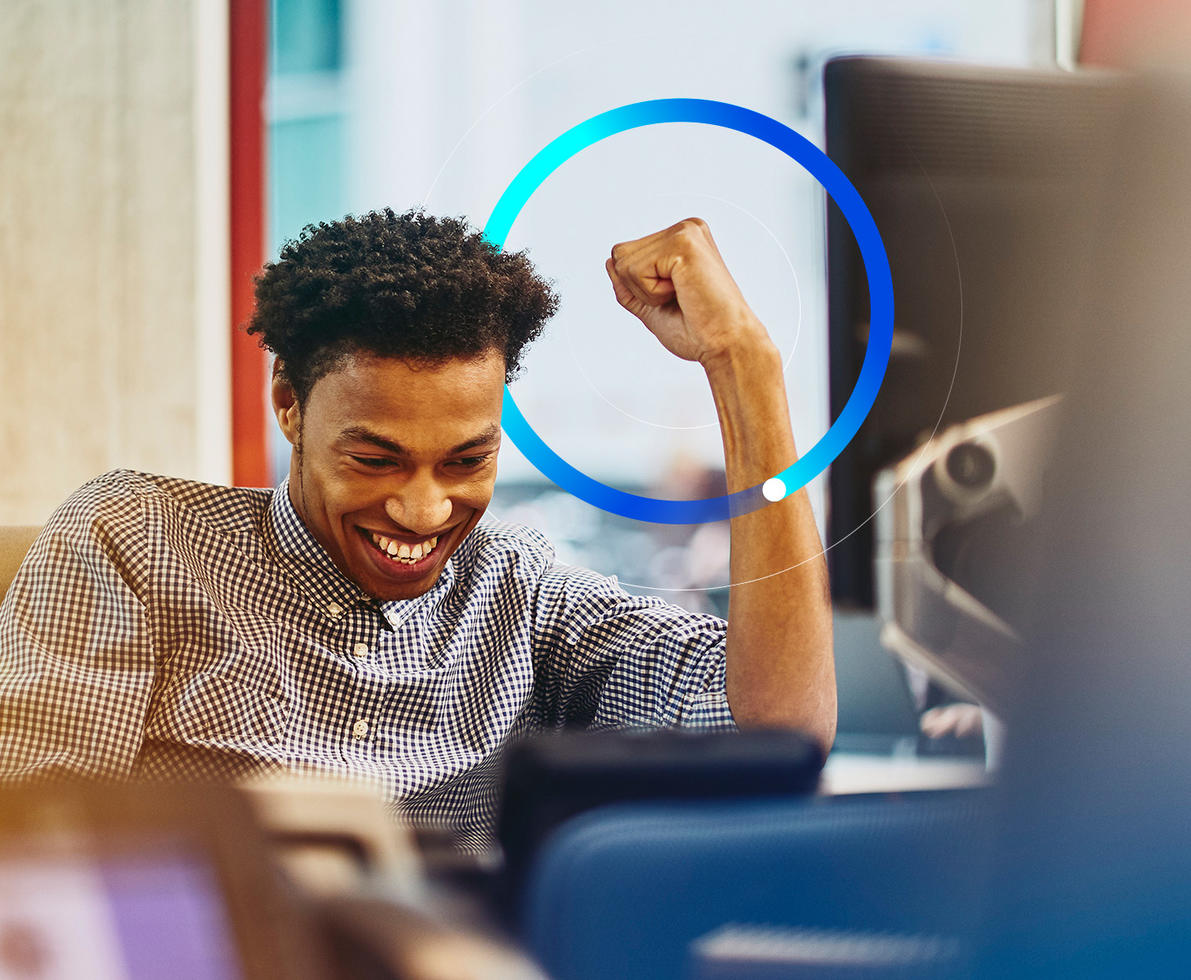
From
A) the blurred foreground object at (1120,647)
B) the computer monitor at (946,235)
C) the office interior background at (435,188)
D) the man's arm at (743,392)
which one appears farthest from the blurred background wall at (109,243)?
the blurred foreground object at (1120,647)

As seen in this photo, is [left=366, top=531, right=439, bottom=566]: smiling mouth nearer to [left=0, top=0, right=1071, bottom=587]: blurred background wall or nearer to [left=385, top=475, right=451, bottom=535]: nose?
[left=385, top=475, right=451, bottom=535]: nose

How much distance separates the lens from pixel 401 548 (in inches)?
33.4

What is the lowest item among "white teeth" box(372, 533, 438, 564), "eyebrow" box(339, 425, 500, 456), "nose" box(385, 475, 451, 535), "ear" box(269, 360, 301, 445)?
"white teeth" box(372, 533, 438, 564)

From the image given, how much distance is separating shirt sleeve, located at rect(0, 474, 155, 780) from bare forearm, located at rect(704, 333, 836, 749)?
448mm

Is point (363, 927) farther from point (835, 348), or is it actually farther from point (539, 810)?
point (835, 348)

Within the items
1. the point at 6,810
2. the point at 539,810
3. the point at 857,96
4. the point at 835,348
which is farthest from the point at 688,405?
the point at 6,810

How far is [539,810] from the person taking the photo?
0.42 meters

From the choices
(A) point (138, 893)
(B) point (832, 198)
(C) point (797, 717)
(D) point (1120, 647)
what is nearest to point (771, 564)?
(C) point (797, 717)

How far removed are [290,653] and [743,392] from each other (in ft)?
1.44

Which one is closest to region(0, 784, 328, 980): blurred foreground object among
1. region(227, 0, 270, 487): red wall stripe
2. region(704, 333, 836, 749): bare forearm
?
region(704, 333, 836, 749): bare forearm

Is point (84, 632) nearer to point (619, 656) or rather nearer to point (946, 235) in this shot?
point (619, 656)

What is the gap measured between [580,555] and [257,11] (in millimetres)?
416

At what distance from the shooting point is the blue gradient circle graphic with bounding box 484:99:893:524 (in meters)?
0.62

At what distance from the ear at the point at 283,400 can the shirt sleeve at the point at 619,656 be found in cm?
26
